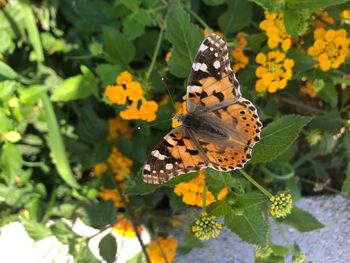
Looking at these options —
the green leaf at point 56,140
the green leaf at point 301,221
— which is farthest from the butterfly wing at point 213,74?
the green leaf at point 56,140

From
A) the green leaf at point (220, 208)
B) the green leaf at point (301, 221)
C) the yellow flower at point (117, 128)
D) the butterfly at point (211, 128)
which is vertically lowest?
the yellow flower at point (117, 128)

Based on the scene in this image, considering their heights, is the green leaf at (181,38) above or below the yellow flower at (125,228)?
above

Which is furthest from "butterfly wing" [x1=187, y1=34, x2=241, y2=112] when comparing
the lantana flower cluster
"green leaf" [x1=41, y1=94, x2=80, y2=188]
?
"green leaf" [x1=41, y1=94, x2=80, y2=188]

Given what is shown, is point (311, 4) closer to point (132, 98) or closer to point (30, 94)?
Answer: point (132, 98)

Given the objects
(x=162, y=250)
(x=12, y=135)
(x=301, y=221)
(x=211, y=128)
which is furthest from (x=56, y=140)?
(x=301, y=221)

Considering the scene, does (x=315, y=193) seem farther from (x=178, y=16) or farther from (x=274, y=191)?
(x=178, y=16)

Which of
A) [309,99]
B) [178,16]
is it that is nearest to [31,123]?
[178,16]

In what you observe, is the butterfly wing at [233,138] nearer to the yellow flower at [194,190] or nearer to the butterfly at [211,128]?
the butterfly at [211,128]
